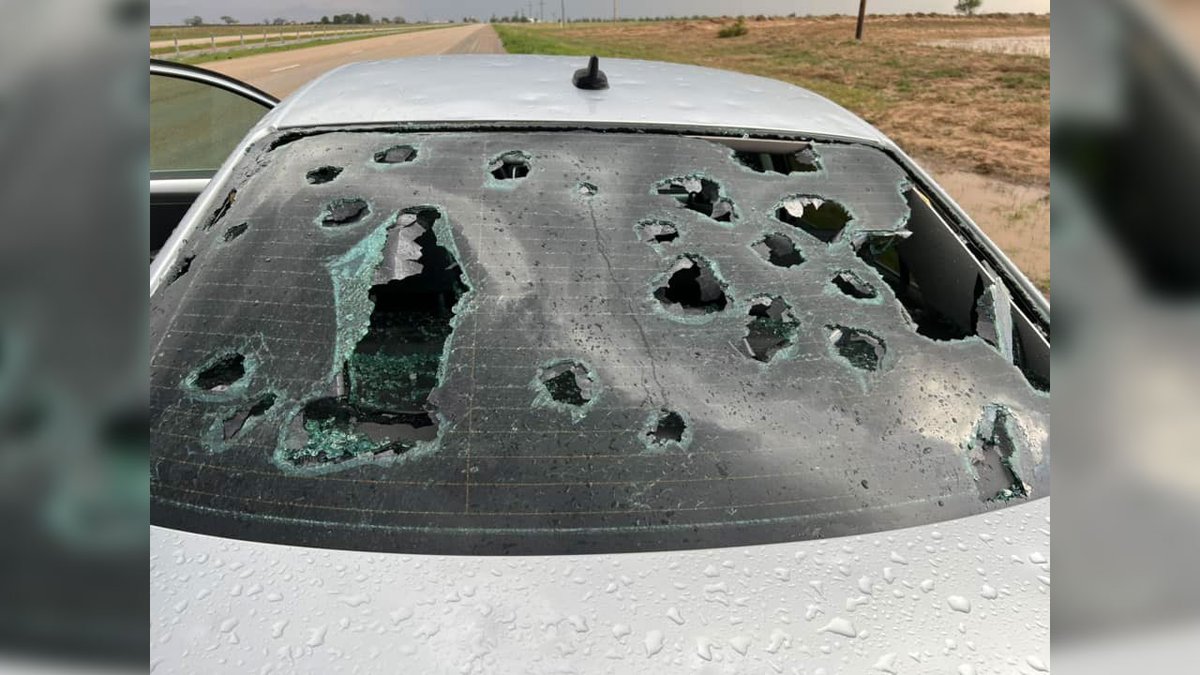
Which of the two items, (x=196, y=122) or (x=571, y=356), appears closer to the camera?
(x=571, y=356)

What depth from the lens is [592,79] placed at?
1867 mm

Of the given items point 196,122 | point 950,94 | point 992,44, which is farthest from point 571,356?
point 992,44

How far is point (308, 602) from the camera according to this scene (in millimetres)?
870

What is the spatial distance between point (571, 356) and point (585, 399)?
8cm

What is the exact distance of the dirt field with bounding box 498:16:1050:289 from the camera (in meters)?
8.35

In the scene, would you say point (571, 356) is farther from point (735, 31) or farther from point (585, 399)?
point (735, 31)

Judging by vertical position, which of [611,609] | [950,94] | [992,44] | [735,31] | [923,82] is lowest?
[950,94]

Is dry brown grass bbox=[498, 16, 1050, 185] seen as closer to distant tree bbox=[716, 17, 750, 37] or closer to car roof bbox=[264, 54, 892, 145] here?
distant tree bbox=[716, 17, 750, 37]

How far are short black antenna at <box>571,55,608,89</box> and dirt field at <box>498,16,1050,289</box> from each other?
2.96ft

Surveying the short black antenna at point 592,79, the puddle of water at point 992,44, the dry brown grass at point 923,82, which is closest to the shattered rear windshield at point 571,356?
the short black antenna at point 592,79

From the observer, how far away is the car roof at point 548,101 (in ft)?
5.62

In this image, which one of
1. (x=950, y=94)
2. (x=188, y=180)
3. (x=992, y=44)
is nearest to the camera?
(x=188, y=180)

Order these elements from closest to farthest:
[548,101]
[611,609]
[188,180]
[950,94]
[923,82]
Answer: [611,609], [548,101], [188,180], [950,94], [923,82]
